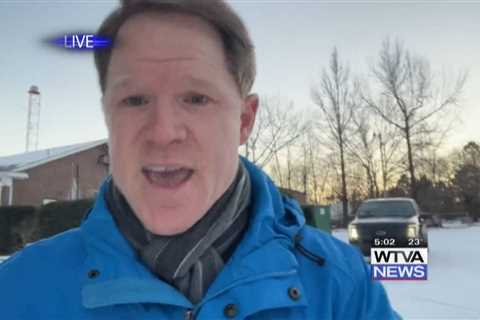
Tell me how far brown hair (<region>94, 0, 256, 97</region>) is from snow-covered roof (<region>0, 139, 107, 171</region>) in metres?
9.12

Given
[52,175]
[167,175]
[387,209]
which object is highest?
[52,175]

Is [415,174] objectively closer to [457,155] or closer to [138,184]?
[457,155]

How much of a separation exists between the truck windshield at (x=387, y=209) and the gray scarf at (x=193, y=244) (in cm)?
293

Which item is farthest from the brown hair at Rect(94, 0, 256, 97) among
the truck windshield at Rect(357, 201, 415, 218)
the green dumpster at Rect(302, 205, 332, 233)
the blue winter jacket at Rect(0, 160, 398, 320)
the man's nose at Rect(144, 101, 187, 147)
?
the green dumpster at Rect(302, 205, 332, 233)

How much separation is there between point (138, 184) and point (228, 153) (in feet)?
0.47

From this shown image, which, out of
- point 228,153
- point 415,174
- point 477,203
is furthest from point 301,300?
point 477,203

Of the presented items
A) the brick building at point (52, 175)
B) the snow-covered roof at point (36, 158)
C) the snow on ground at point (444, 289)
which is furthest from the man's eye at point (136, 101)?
the snow-covered roof at point (36, 158)

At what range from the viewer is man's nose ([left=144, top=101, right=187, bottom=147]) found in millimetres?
585

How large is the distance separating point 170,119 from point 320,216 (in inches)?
170

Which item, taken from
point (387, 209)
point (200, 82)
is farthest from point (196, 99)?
point (387, 209)

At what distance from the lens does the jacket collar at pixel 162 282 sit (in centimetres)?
58

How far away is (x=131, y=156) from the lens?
60cm

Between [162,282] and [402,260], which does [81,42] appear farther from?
[402,260]

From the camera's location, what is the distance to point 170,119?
0.59 m
